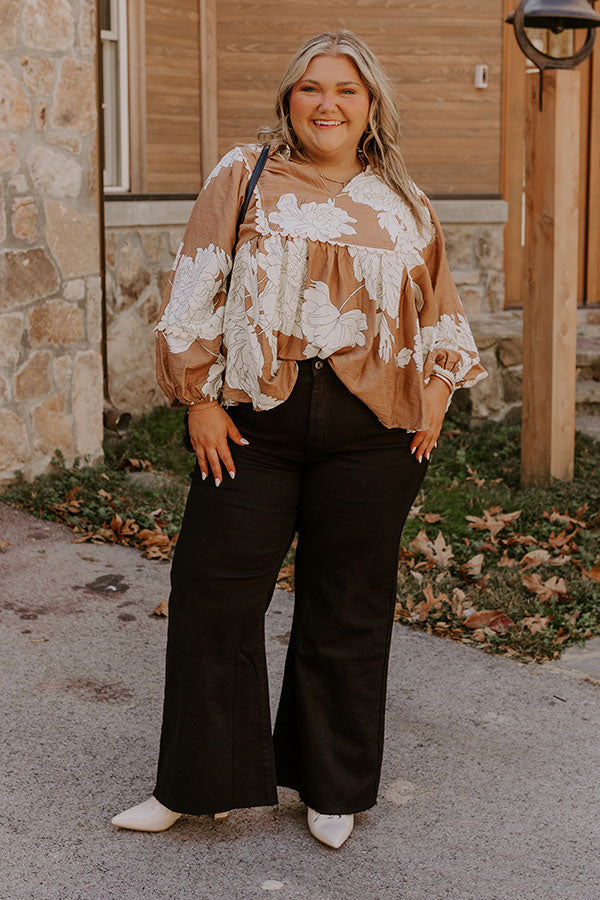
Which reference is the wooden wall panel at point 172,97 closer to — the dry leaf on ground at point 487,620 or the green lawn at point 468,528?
the green lawn at point 468,528

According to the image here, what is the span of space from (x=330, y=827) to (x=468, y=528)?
3.10 metres

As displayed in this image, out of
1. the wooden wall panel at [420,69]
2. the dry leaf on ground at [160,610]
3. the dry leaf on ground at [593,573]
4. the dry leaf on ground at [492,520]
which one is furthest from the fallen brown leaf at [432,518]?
the wooden wall panel at [420,69]

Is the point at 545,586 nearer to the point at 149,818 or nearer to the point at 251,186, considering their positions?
the point at 149,818

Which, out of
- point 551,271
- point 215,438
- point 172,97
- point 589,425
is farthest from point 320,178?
point 172,97

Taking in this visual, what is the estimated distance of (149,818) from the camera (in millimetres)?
3176

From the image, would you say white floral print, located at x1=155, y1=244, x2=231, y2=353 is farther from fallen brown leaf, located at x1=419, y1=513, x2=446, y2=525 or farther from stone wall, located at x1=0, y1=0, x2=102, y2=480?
fallen brown leaf, located at x1=419, y1=513, x2=446, y2=525

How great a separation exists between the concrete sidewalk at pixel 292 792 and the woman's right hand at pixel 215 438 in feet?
3.17

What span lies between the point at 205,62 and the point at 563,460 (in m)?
4.06

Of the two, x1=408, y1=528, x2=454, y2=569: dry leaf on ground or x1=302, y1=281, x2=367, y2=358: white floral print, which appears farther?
x1=408, y1=528, x2=454, y2=569: dry leaf on ground

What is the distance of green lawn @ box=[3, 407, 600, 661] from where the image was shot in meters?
4.92

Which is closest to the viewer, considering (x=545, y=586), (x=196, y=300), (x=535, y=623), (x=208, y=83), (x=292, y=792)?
(x=196, y=300)

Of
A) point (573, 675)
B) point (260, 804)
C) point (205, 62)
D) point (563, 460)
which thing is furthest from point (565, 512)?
point (205, 62)

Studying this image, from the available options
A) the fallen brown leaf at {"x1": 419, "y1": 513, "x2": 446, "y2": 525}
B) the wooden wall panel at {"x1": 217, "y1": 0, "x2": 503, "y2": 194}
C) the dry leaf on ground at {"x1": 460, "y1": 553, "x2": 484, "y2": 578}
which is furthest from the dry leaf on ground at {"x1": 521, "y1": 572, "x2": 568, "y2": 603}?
the wooden wall panel at {"x1": 217, "y1": 0, "x2": 503, "y2": 194}

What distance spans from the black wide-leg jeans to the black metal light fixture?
4.18 m
